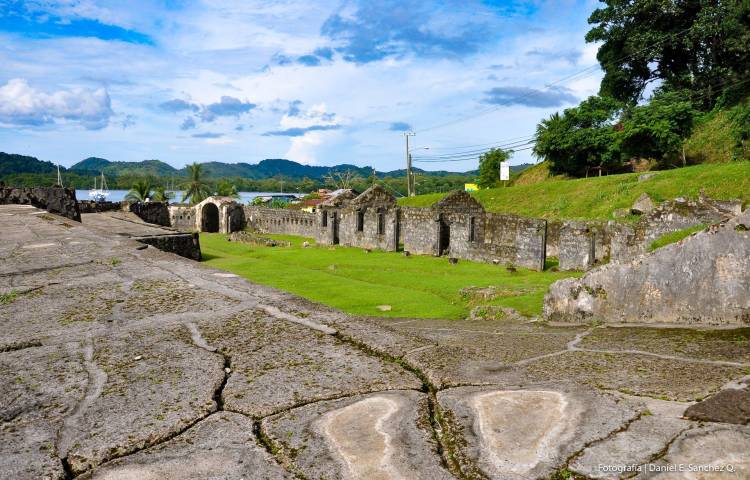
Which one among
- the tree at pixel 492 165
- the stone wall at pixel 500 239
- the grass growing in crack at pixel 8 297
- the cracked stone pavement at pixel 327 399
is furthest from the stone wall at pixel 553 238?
the tree at pixel 492 165

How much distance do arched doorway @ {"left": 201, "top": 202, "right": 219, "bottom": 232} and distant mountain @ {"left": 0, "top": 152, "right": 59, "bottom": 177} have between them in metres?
143

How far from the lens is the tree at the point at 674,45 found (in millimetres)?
38375

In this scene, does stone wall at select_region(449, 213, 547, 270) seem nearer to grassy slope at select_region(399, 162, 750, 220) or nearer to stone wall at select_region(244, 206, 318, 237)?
grassy slope at select_region(399, 162, 750, 220)

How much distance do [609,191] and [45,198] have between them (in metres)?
25.3

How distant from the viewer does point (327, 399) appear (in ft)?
7.59

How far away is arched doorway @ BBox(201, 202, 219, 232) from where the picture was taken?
4569 centimetres

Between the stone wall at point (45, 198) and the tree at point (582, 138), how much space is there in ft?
107

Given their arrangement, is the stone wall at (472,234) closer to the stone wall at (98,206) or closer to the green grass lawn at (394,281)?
the green grass lawn at (394,281)

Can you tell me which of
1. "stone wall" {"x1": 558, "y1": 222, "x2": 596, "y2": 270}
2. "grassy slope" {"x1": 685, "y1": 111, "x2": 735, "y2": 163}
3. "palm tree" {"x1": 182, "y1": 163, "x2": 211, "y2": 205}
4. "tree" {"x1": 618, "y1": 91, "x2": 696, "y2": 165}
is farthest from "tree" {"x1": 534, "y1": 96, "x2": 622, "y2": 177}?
"palm tree" {"x1": 182, "y1": 163, "x2": 211, "y2": 205}

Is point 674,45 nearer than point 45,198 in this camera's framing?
No

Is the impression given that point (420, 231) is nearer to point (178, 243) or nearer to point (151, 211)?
point (178, 243)

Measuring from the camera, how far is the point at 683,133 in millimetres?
34594

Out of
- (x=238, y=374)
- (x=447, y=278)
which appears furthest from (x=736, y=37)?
(x=238, y=374)

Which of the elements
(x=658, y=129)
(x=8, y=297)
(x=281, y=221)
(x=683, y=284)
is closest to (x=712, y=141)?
(x=658, y=129)
